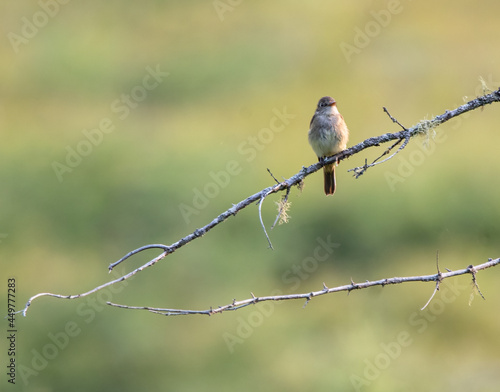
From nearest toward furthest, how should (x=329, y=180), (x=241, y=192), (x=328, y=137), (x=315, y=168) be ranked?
(x=315, y=168)
(x=328, y=137)
(x=329, y=180)
(x=241, y=192)

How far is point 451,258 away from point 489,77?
671 cm

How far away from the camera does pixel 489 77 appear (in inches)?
744

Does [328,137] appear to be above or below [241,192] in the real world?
below

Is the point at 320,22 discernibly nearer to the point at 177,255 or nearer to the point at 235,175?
the point at 235,175

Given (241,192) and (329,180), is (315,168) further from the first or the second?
(241,192)

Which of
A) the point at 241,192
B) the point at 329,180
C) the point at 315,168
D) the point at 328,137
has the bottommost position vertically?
the point at 315,168

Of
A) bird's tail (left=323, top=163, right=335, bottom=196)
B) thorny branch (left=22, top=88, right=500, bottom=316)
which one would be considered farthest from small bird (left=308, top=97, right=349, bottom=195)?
thorny branch (left=22, top=88, right=500, bottom=316)

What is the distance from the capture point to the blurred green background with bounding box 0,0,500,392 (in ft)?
40.6

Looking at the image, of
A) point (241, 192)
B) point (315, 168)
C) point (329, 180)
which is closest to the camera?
point (315, 168)

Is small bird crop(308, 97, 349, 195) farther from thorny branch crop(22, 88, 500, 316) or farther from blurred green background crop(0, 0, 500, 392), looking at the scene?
thorny branch crop(22, 88, 500, 316)

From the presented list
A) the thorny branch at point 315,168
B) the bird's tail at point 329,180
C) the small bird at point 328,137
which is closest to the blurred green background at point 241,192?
the small bird at point 328,137

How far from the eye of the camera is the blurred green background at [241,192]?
1238 centimetres

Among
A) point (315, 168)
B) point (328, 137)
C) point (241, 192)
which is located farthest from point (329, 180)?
point (241, 192)

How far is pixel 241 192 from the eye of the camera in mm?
15742
